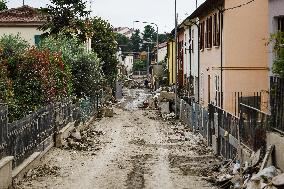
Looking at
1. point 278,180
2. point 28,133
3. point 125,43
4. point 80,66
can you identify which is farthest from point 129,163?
point 125,43

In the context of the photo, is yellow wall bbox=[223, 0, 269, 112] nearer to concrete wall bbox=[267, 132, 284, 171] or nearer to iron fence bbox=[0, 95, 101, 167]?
iron fence bbox=[0, 95, 101, 167]

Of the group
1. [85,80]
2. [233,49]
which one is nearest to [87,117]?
[85,80]

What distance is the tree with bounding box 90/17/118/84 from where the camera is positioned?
54812 mm

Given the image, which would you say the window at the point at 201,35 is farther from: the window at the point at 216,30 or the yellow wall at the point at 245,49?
the yellow wall at the point at 245,49

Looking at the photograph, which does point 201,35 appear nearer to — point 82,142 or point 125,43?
point 82,142

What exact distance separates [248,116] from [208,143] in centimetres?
744

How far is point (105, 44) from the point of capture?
55.0 m

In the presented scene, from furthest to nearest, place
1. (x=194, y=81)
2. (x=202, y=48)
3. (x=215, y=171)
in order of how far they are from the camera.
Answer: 1. (x=194, y=81)
2. (x=202, y=48)
3. (x=215, y=171)

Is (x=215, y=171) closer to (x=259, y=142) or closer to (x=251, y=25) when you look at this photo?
(x=259, y=142)

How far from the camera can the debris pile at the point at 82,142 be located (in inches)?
862

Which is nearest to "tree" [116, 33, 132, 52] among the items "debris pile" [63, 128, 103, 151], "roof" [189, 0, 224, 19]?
"roof" [189, 0, 224, 19]

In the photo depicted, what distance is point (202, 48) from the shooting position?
3238cm

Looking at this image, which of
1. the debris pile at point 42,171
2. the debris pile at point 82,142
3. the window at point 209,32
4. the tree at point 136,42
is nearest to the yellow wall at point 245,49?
the window at point 209,32

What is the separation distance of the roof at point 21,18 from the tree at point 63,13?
2.28 meters
